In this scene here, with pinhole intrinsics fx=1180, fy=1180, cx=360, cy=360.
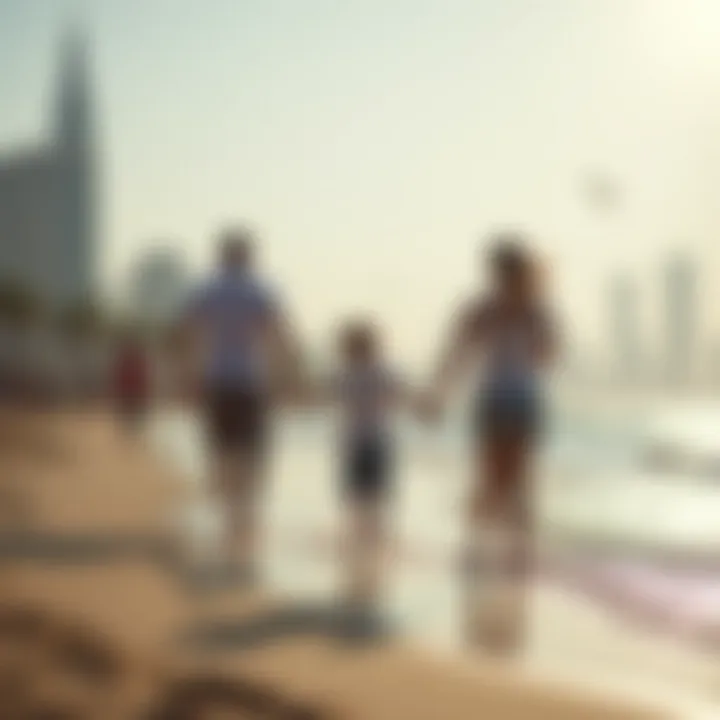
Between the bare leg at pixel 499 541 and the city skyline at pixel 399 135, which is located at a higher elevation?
the city skyline at pixel 399 135

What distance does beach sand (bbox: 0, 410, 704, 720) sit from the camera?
4.02 feet

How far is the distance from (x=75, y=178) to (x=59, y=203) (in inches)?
1.4

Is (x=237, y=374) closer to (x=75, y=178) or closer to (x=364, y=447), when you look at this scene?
(x=364, y=447)

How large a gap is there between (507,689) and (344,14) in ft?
2.38

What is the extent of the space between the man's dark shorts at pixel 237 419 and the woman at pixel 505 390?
0.64 feet

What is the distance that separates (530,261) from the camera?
48.9 inches

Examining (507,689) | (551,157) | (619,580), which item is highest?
(551,157)

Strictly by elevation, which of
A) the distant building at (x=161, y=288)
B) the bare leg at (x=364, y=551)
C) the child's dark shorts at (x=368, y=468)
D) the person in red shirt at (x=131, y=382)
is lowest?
the bare leg at (x=364, y=551)

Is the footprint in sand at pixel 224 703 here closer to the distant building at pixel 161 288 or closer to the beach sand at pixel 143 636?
the beach sand at pixel 143 636

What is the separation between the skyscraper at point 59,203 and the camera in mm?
1289

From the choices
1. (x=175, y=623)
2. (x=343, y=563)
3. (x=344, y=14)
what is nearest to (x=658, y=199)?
(x=344, y=14)

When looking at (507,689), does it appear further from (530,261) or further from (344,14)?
(344,14)

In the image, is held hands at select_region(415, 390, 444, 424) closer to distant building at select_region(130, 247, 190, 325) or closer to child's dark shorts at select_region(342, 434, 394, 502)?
child's dark shorts at select_region(342, 434, 394, 502)

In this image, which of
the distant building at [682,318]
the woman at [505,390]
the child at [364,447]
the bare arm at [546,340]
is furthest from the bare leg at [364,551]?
the distant building at [682,318]
